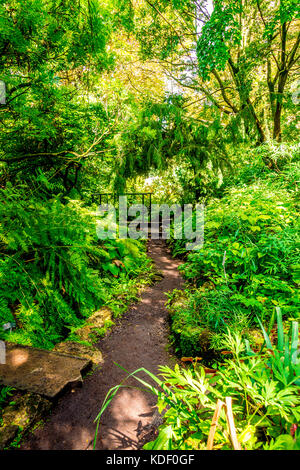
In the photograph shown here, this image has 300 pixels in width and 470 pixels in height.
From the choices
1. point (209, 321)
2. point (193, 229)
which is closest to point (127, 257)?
point (193, 229)

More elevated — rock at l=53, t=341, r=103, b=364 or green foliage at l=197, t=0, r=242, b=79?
green foliage at l=197, t=0, r=242, b=79

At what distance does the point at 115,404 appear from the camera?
6.29 ft

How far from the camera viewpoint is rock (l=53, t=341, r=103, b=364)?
2.43 m

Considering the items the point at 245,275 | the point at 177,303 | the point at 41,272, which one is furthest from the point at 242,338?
the point at 41,272

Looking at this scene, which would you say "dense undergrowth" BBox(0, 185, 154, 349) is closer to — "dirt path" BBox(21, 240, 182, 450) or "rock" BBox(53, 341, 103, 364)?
"rock" BBox(53, 341, 103, 364)

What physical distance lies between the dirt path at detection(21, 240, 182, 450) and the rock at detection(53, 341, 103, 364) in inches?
3.9

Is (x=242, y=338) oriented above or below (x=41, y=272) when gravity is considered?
below

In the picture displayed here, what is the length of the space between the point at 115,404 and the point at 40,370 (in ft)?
2.53

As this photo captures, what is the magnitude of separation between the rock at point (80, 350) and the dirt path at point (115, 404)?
0.10 metres

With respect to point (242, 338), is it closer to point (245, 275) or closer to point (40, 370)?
point (245, 275)

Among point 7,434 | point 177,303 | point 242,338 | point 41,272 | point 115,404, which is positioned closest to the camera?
point 7,434

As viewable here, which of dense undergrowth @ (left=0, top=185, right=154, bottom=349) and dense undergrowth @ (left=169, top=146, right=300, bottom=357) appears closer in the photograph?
dense undergrowth @ (left=0, top=185, right=154, bottom=349)

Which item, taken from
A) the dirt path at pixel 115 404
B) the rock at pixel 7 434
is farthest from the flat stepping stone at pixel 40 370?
the rock at pixel 7 434

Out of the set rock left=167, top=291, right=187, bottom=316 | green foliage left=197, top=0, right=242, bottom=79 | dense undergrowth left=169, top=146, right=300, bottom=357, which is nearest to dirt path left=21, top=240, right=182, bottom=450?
rock left=167, top=291, right=187, bottom=316
